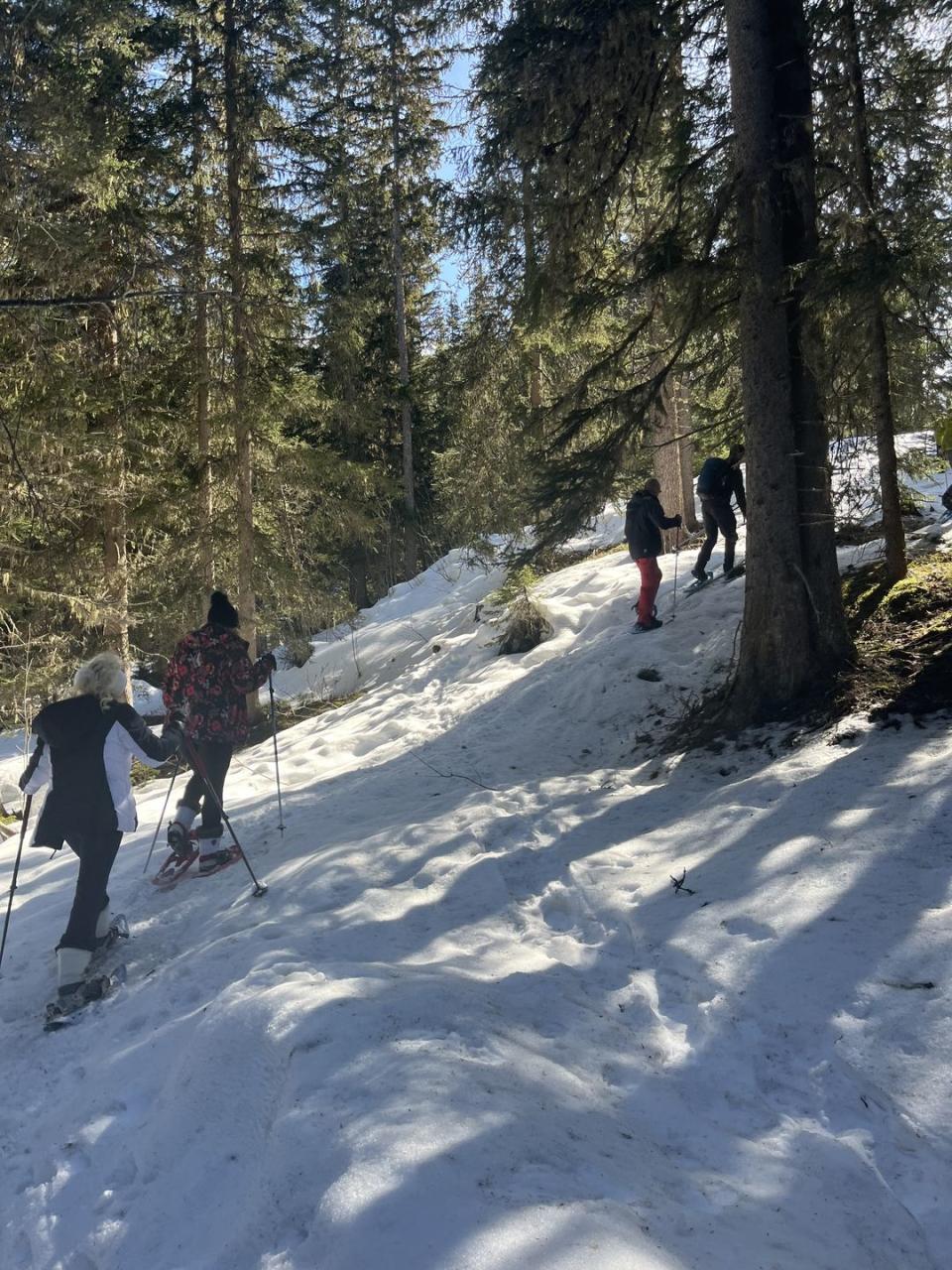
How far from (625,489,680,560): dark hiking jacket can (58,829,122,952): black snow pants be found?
7134 millimetres

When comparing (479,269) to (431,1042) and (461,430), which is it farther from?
(431,1042)

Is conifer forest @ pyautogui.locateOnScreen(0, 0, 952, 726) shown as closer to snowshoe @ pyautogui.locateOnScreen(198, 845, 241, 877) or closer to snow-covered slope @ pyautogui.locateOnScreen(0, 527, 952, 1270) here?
snow-covered slope @ pyautogui.locateOnScreen(0, 527, 952, 1270)

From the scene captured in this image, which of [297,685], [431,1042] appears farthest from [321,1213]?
[297,685]

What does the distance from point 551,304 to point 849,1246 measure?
7.41m

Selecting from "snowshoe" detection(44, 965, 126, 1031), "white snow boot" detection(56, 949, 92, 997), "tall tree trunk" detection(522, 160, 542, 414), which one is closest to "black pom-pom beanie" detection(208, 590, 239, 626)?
"white snow boot" detection(56, 949, 92, 997)

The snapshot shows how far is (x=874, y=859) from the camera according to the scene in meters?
4.54

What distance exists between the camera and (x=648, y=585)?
34.7 ft

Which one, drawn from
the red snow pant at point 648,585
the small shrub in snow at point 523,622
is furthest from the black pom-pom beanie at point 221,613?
the small shrub in snow at point 523,622

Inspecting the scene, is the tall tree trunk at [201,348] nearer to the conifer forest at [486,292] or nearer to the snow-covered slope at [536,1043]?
the conifer forest at [486,292]

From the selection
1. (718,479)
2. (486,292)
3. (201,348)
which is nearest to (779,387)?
(718,479)

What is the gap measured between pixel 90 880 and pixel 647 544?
750 cm

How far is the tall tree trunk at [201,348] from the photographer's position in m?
14.0

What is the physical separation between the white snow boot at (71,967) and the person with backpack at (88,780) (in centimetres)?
4

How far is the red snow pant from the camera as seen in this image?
1048 cm
